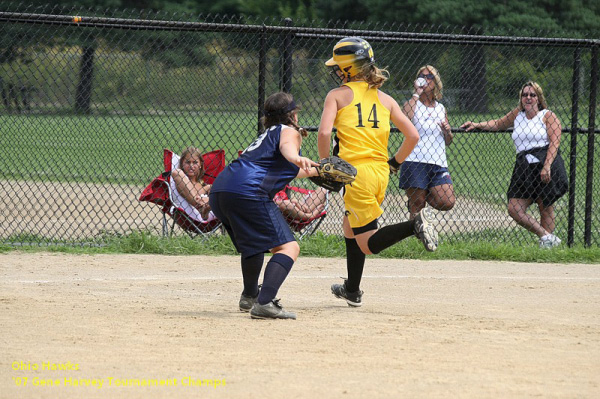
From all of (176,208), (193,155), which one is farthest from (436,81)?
(176,208)

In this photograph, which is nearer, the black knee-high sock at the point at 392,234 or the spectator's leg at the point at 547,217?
the black knee-high sock at the point at 392,234

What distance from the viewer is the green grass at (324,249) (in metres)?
8.62

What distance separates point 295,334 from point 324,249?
11.9 feet

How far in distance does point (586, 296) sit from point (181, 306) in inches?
125

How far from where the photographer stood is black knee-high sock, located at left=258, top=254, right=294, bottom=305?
223 inches

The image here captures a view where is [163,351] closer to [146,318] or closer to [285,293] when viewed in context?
[146,318]

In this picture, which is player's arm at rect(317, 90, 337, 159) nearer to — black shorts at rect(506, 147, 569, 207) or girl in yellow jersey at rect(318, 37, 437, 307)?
girl in yellow jersey at rect(318, 37, 437, 307)

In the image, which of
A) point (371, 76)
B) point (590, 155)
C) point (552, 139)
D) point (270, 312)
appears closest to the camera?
point (270, 312)

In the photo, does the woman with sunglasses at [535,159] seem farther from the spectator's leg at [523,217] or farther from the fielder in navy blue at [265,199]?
the fielder in navy blue at [265,199]

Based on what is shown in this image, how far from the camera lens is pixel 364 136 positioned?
593 centimetres

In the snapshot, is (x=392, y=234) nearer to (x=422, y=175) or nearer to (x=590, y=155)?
(x=422, y=175)

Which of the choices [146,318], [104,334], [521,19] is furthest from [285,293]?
[521,19]

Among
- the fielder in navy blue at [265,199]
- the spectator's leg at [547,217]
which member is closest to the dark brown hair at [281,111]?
the fielder in navy blue at [265,199]

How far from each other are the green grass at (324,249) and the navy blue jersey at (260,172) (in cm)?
296
